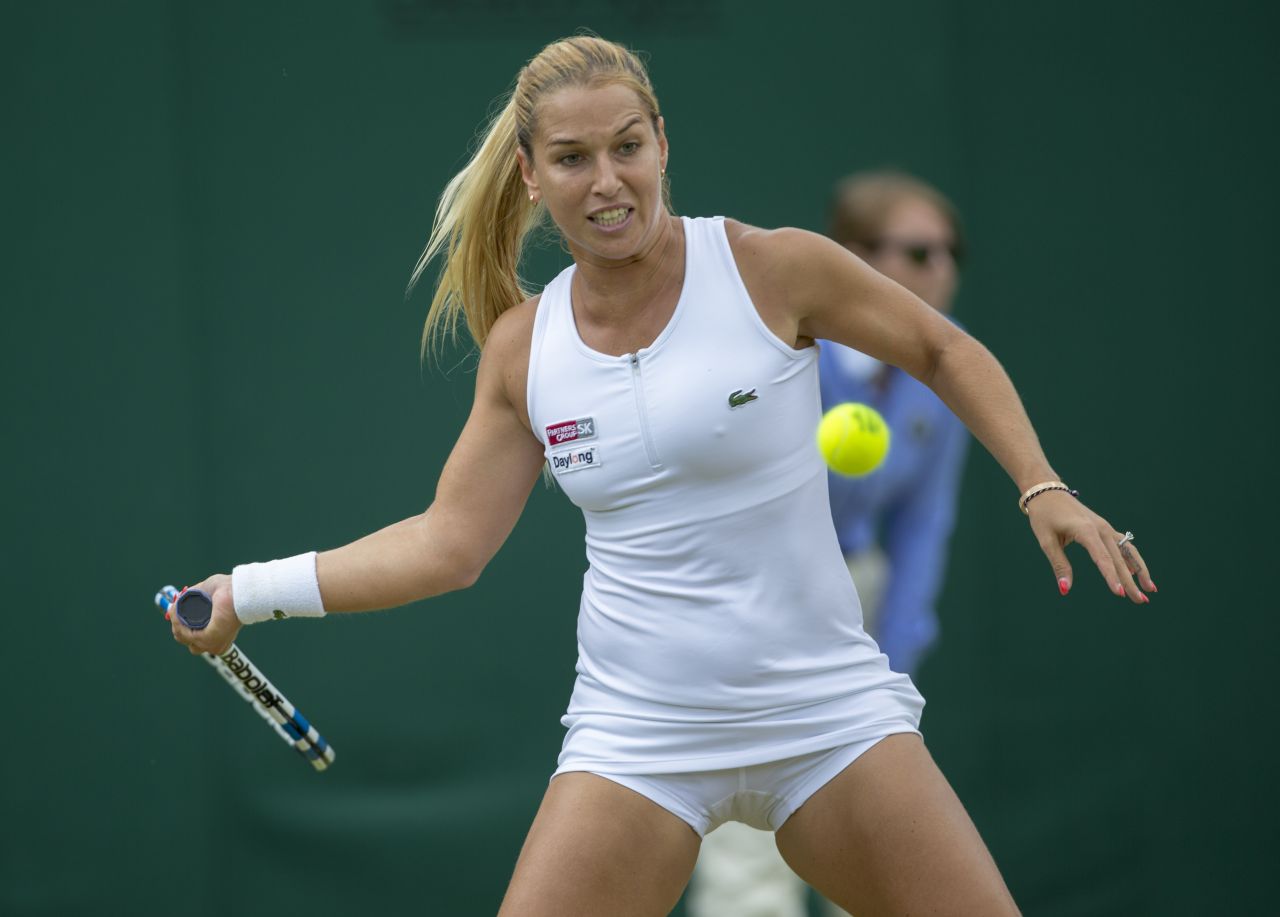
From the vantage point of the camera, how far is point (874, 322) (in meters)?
2.50

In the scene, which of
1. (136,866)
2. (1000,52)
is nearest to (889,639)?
(1000,52)

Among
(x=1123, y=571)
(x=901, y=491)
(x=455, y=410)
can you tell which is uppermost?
(x=1123, y=571)

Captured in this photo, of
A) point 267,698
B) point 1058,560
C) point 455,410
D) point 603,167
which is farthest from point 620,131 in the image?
point 455,410

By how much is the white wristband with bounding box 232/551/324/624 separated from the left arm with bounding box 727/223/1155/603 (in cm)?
84

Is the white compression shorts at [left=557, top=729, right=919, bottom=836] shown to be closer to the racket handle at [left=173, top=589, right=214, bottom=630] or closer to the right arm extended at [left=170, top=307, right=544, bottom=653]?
the right arm extended at [left=170, top=307, right=544, bottom=653]

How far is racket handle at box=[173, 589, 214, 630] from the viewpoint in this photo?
265 cm

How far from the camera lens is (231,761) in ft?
14.2

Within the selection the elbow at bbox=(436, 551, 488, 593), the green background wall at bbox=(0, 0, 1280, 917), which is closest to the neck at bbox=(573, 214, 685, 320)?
the elbow at bbox=(436, 551, 488, 593)

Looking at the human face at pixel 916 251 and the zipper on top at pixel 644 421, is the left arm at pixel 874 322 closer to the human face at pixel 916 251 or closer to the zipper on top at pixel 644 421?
the zipper on top at pixel 644 421

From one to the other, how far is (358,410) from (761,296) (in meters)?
2.12

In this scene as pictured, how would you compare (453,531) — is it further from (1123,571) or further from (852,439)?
(1123,571)

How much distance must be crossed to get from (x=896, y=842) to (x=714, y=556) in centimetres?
48

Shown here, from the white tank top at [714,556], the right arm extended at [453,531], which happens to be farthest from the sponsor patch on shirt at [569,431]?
the right arm extended at [453,531]

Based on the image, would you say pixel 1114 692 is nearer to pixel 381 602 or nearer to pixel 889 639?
pixel 889 639
